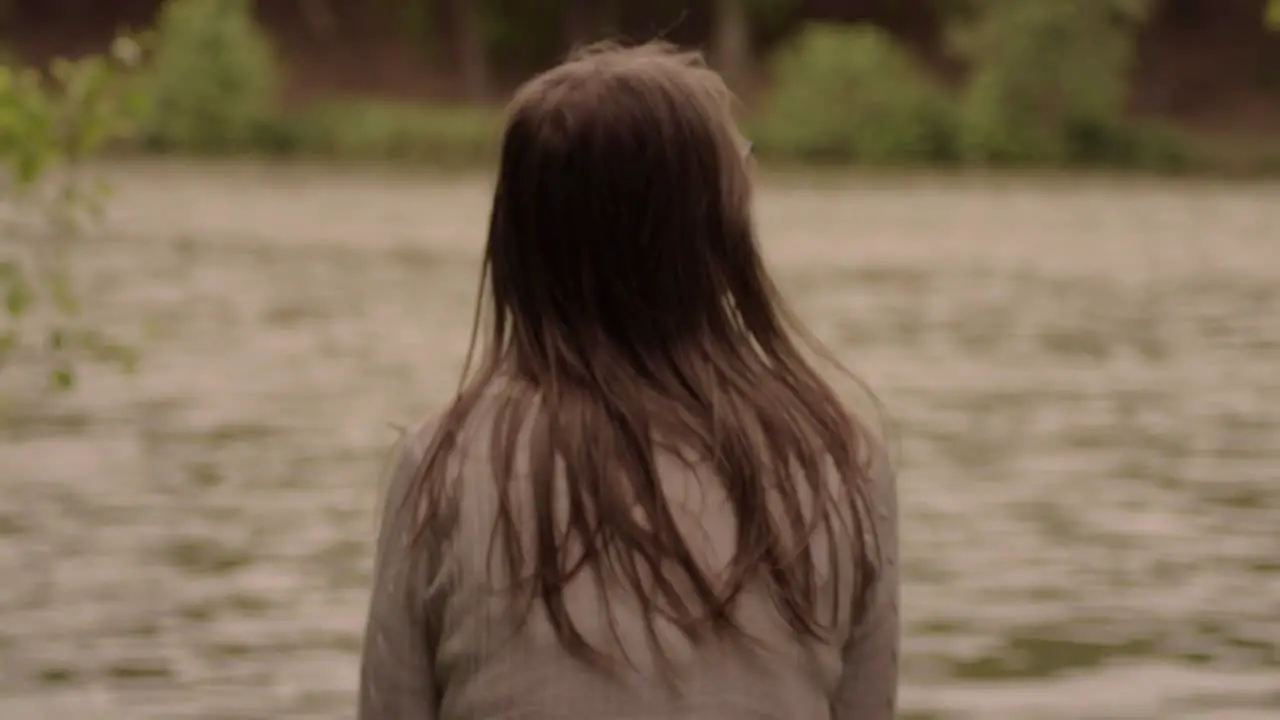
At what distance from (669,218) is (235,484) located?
9612 millimetres

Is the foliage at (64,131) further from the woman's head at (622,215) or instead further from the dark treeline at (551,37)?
the dark treeline at (551,37)

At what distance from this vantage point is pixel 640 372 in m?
2.54

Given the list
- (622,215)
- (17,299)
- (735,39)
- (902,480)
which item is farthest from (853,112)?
(622,215)

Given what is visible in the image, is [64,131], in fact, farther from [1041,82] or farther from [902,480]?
[1041,82]

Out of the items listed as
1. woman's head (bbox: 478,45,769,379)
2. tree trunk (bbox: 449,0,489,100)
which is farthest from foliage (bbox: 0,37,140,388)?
tree trunk (bbox: 449,0,489,100)

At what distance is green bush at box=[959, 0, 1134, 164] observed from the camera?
182ft

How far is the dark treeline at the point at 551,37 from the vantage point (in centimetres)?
6519

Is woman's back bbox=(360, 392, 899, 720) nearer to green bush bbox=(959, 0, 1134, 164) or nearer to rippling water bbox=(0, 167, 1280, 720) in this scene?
rippling water bbox=(0, 167, 1280, 720)

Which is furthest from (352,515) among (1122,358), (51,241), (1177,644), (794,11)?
(794,11)

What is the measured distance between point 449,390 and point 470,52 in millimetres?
52855

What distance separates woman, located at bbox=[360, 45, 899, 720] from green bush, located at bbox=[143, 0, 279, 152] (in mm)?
54049

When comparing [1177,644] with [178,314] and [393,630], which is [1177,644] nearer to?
[393,630]

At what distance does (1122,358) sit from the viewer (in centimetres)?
1811

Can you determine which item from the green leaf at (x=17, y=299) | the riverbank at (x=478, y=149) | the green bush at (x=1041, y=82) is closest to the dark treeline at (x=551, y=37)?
the green bush at (x=1041, y=82)
